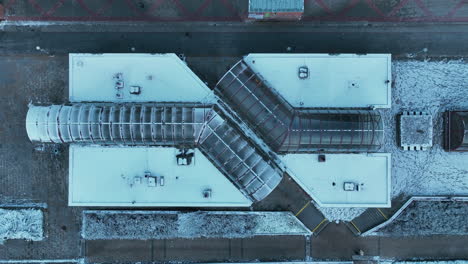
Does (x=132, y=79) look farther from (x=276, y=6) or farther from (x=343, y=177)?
(x=343, y=177)

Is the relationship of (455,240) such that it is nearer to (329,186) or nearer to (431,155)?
(431,155)

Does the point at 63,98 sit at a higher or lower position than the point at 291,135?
higher

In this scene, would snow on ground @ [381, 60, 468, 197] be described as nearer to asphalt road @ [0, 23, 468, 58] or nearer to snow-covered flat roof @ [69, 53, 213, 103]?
asphalt road @ [0, 23, 468, 58]

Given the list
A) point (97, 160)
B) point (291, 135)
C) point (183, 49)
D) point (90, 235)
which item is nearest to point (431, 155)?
point (291, 135)

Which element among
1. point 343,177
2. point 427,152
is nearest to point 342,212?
point 343,177

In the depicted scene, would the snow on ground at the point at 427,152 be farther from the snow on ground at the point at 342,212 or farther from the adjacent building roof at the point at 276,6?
the adjacent building roof at the point at 276,6
